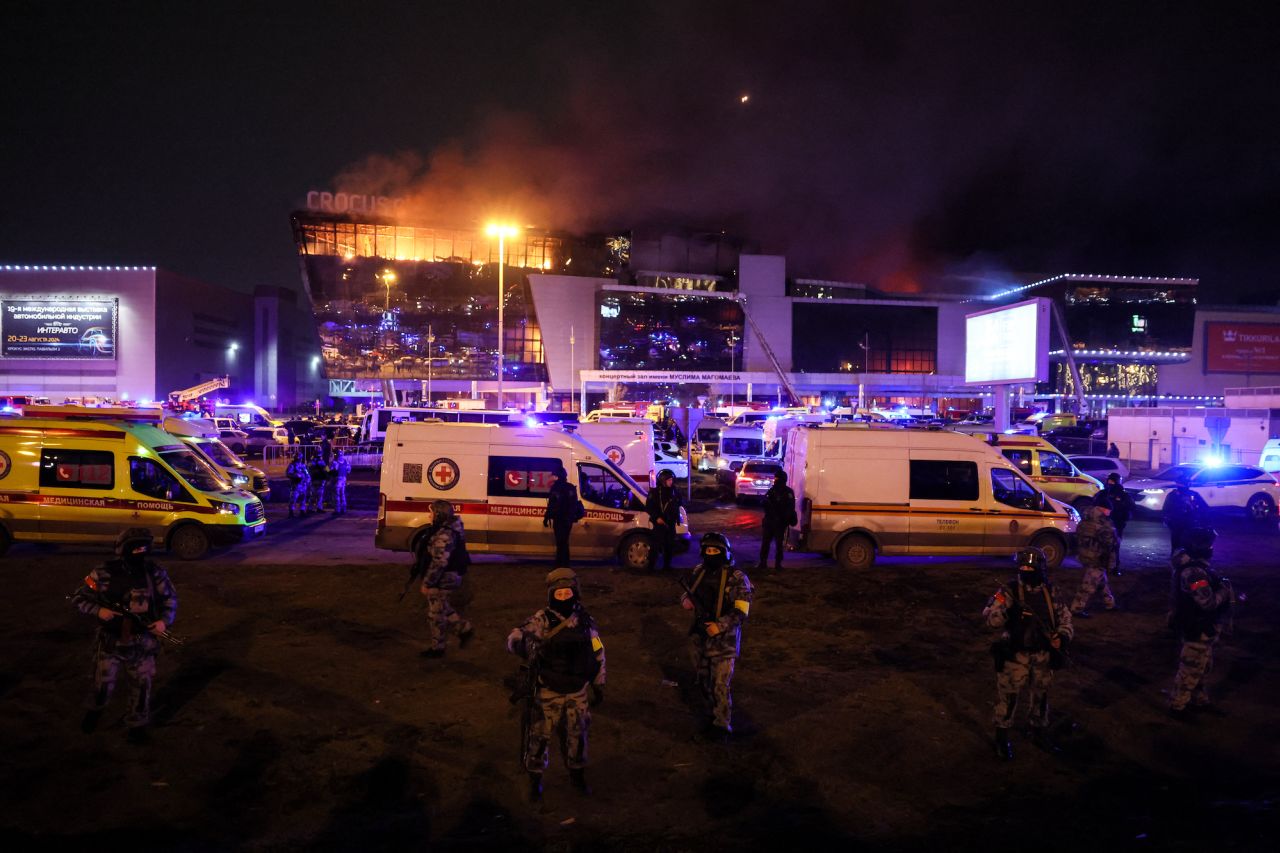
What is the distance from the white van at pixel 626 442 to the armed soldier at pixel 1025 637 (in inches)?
496

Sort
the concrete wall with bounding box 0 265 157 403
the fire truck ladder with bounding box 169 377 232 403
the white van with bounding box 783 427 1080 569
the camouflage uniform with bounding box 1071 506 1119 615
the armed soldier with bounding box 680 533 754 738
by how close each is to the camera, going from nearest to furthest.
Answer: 1. the armed soldier with bounding box 680 533 754 738
2. the camouflage uniform with bounding box 1071 506 1119 615
3. the white van with bounding box 783 427 1080 569
4. the fire truck ladder with bounding box 169 377 232 403
5. the concrete wall with bounding box 0 265 157 403

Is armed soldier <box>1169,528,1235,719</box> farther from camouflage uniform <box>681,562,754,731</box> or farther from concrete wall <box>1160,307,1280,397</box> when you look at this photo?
concrete wall <box>1160,307,1280,397</box>

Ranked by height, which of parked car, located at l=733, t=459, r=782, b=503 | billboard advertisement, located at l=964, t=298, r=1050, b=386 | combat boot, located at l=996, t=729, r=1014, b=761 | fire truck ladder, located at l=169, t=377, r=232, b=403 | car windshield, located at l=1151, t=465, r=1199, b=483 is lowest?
combat boot, located at l=996, t=729, r=1014, b=761

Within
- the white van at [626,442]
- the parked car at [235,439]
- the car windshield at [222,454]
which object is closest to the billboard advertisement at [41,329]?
the parked car at [235,439]

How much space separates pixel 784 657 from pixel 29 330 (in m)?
71.7

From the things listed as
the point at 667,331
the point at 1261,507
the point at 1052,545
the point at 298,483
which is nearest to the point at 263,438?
the point at 298,483

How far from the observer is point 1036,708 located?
5.70 m

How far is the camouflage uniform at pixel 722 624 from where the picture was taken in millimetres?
5773

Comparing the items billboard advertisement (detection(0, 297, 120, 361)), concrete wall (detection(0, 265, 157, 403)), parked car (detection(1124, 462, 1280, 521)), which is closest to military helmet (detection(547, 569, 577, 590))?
parked car (detection(1124, 462, 1280, 521))

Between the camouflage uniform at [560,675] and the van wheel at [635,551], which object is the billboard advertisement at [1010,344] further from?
the camouflage uniform at [560,675]

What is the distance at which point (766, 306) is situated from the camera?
77.2 meters

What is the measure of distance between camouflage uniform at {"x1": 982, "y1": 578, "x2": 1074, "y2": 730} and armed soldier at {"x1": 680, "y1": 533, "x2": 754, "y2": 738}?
5.99 ft

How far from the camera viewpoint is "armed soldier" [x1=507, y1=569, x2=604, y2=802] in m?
4.77

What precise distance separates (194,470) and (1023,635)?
11.8 meters
